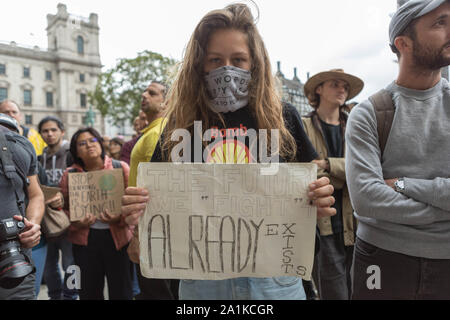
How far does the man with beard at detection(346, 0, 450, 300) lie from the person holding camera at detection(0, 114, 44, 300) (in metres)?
1.89

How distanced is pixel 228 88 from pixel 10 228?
1.46 m

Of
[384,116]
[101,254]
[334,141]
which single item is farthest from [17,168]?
[334,141]

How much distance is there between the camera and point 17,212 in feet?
6.05

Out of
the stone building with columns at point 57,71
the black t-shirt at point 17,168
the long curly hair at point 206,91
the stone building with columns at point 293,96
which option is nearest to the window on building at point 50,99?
the stone building with columns at point 57,71

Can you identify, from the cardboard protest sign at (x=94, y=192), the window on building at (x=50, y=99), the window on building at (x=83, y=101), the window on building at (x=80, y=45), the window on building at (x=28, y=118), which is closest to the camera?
the cardboard protest sign at (x=94, y=192)

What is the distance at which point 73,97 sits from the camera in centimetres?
2970

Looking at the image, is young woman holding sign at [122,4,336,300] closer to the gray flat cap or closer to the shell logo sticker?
the shell logo sticker

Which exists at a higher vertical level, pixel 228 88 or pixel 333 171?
pixel 228 88

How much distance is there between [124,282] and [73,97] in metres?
31.1

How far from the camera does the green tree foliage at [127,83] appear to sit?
1931cm

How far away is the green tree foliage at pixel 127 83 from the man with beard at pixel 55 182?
51.0 feet

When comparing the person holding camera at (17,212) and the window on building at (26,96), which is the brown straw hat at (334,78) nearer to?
the person holding camera at (17,212)

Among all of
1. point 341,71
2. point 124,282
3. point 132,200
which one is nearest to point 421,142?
point 132,200

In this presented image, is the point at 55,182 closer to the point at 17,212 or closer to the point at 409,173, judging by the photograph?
the point at 17,212
